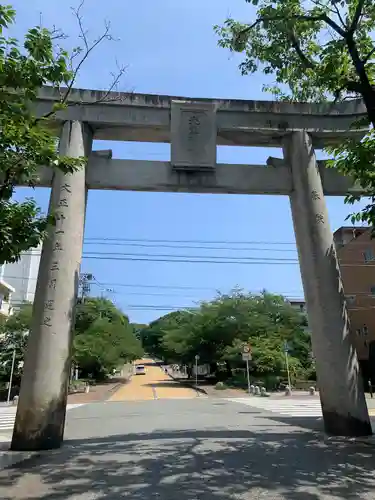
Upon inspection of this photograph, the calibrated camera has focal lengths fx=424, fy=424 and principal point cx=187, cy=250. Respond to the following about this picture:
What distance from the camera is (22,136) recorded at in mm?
5047

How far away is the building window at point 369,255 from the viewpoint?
36894mm

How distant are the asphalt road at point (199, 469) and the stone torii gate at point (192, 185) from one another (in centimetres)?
91

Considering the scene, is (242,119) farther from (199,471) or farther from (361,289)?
(361,289)

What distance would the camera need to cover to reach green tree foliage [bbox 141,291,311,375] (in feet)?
110

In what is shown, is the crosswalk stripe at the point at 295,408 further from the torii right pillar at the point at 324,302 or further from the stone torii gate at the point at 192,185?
the stone torii gate at the point at 192,185

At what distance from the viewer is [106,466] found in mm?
6164

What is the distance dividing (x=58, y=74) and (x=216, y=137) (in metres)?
5.37

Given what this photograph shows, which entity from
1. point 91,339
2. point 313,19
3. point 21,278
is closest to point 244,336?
point 91,339

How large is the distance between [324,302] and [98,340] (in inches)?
1284

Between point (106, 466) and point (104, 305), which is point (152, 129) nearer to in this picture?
point (106, 466)

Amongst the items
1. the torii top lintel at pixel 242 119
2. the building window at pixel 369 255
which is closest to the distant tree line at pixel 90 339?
the torii top lintel at pixel 242 119

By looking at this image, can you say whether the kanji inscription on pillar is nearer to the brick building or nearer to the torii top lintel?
the torii top lintel

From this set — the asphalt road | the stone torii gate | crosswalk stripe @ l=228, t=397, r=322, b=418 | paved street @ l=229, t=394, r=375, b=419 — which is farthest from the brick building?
the asphalt road

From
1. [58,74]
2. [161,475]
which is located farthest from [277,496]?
[58,74]
